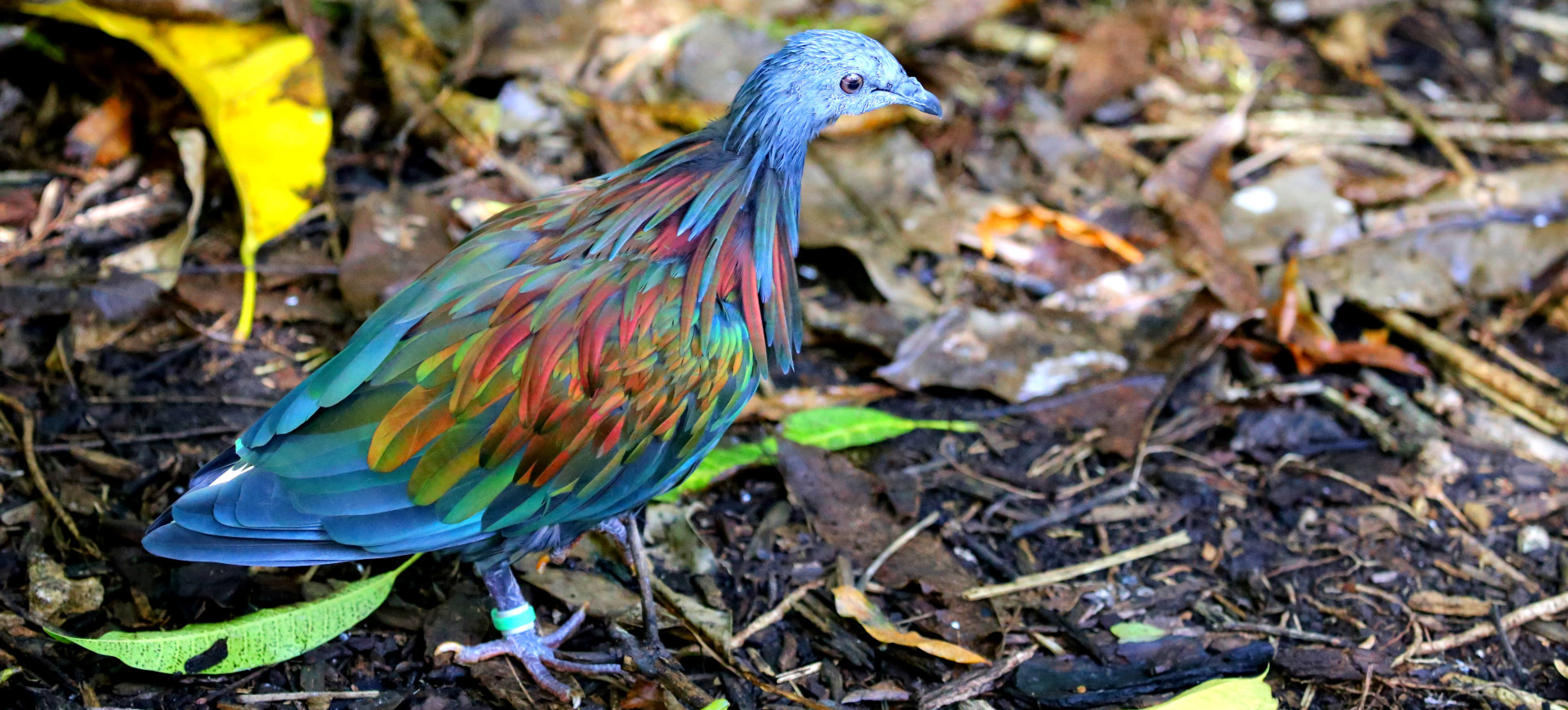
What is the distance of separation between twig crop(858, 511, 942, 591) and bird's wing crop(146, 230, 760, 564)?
38.9 inches

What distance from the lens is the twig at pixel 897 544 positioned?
4055mm

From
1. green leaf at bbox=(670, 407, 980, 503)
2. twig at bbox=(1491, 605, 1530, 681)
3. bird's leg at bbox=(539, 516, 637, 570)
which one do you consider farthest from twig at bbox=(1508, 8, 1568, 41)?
bird's leg at bbox=(539, 516, 637, 570)

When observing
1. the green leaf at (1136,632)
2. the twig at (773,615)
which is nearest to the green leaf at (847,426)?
the twig at (773,615)

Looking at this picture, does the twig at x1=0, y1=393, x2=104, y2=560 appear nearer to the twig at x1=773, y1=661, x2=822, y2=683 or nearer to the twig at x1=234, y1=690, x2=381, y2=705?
the twig at x1=234, y1=690, x2=381, y2=705

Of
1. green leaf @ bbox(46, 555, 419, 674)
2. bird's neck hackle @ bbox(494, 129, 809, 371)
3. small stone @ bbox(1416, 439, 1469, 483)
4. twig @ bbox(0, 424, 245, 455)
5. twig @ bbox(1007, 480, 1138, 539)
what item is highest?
bird's neck hackle @ bbox(494, 129, 809, 371)

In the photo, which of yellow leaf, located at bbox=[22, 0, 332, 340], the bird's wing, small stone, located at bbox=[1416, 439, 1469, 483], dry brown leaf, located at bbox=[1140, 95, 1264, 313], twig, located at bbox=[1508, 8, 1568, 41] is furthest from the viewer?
twig, located at bbox=[1508, 8, 1568, 41]

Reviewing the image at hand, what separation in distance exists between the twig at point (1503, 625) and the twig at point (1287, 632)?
0.22 meters

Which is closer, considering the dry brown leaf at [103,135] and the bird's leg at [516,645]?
the bird's leg at [516,645]

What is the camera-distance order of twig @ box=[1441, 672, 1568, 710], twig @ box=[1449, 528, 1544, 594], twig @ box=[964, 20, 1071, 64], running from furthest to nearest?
twig @ box=[964, 20, 1071, 64], twig @ box=[1449, 528, 1544, 594], twig @ box=[1441, 672, 1568, 710]

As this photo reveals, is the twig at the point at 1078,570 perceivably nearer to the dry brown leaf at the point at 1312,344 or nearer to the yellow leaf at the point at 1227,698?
the yellow leaf at the point at 1227,698

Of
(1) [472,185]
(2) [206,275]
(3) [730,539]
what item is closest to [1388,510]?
(3) [730,539]

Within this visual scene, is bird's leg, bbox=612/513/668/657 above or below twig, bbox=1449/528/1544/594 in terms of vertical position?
above

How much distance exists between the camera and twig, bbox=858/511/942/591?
4.05 metres

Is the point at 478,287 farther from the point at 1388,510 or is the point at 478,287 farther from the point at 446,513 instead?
the point at 1388,510
